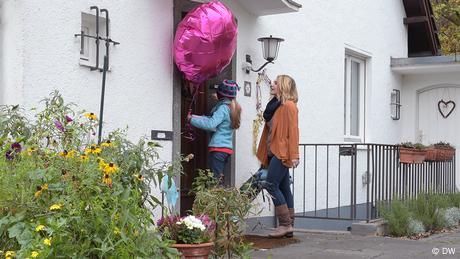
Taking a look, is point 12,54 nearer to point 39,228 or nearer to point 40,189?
point 40,189

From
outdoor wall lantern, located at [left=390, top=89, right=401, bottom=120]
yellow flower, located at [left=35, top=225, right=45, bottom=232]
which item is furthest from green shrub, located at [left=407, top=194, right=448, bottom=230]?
yellow flower, located at [left=35, top=225, right=45, bottom=232]

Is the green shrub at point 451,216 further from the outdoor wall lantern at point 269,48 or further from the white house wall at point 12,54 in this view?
the white house wall at point 12,54

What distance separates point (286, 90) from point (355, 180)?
168cm

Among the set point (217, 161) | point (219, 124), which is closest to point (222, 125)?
point (219, 124)

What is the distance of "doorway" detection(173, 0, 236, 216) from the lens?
6.98m

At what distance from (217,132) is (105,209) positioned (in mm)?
3663

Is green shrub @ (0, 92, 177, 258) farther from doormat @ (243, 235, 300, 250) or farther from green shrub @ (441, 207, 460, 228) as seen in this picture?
green shrub @ (441, 207, 460, 228)

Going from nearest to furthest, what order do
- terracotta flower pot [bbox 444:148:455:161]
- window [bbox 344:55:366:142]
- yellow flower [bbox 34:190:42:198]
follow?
yellow flower [bbox 34:190:42:198] → terracotta flower pot [bbox 444:148:455:161] → window [bbox 344:55:366:142]

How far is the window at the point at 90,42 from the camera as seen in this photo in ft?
19.6

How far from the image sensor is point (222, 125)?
708cm

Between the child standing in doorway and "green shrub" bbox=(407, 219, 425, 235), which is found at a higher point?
the child standing in doorway

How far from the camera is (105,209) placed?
11.4ft

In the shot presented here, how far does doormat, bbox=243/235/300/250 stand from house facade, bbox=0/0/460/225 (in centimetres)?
81

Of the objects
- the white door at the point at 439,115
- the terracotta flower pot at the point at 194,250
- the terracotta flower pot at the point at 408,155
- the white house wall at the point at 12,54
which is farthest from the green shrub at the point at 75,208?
the white door at the point at 439,115
